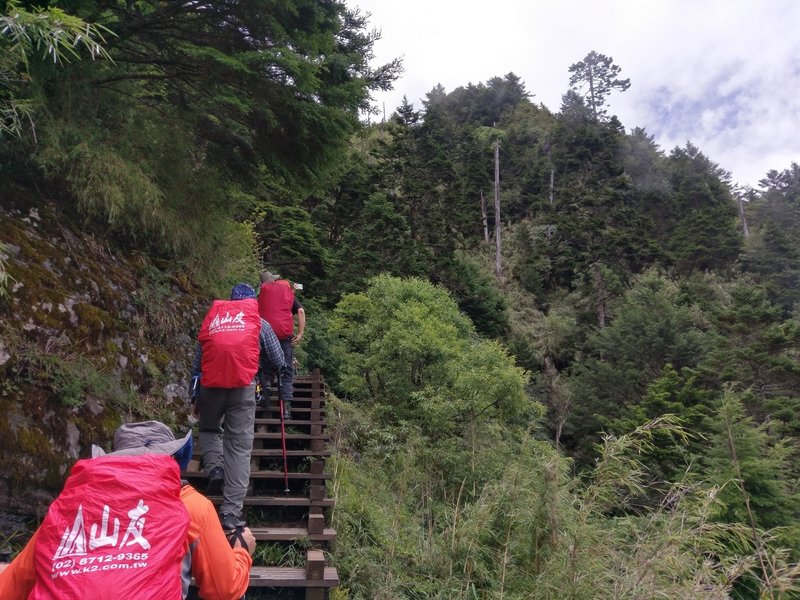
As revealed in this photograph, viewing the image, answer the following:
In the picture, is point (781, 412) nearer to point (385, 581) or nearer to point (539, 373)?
point (539, 373)

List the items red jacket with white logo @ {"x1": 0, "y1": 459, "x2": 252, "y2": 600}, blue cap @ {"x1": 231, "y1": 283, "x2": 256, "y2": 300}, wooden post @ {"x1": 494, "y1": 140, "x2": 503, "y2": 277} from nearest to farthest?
1. red jacket with white logo @ {"x1": 0, "y1": 459, "x2": 252, "y2": 600}
2. blue cap @ {"x1": 231, "y1": 283, "x2": 256, "y2": 300}
3. wooden post @ {"x1": 494, "y1": 140, "x2": 503, "y2": 277}

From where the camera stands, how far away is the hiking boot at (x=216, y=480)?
3.95m

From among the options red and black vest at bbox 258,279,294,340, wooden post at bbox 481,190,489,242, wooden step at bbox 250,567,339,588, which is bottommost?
wooden step at bbox 250,567,339,588

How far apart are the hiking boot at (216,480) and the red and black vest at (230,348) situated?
2.39 ft

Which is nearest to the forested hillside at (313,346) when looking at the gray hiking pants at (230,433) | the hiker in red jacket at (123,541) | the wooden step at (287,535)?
the wooden step at (287,535)

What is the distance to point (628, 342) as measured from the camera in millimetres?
22016

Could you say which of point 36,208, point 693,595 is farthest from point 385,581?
point 36,208

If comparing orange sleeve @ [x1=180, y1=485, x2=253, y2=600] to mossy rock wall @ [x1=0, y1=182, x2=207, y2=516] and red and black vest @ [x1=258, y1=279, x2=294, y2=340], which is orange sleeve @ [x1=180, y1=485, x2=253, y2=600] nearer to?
mossy rock wall @ [x1=0, y1=182, x2=207, y2=516]

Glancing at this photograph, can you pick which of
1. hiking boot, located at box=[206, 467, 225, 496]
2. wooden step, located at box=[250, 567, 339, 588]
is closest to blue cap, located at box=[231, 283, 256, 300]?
hiking boot, located at box=[206, 467, 225, 496]

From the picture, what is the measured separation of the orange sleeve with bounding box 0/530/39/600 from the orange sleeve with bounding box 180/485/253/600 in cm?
47

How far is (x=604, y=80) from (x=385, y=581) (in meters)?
51.9

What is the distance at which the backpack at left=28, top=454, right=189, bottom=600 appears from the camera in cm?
145

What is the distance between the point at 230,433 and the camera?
12.7ft

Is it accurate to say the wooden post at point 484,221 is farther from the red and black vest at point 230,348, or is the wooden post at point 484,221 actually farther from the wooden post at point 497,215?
the red and black vest at point 230,348
